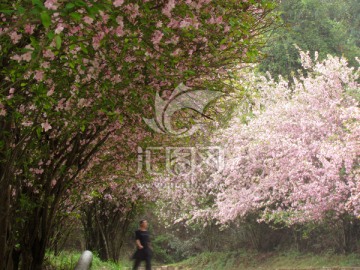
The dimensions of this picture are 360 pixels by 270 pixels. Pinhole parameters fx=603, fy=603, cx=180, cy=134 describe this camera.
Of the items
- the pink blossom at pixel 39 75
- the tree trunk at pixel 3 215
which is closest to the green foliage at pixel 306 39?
the tree trunk at pixel 3 215

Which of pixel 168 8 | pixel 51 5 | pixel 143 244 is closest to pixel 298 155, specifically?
pixel 143 244

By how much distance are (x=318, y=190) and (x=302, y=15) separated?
865 inches

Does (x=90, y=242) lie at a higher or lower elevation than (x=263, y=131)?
lower

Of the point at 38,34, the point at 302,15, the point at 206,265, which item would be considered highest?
the point at 302,15

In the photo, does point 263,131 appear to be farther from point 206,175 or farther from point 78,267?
point 78,267

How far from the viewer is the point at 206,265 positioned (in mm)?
31938

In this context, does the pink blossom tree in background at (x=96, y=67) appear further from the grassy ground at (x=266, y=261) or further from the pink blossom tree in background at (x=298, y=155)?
the grassy ground at (x=266, y=261)

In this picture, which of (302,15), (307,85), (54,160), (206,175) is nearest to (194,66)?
(54,160)
